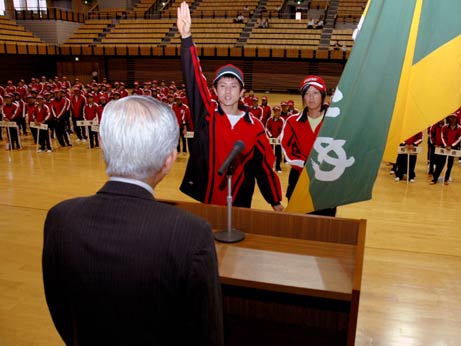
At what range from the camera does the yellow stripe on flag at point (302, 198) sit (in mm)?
2936

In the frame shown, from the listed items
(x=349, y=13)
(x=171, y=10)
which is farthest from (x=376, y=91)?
(x=171, y=10)

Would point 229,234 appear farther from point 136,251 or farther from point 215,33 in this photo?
point 215,33

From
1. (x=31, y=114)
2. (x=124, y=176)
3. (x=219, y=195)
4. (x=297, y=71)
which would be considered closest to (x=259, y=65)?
(x=297, y=71)

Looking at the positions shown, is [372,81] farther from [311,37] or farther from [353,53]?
[311,37]

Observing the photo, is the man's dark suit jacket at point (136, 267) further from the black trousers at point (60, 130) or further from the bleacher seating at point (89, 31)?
the bleacher seating at point (89, 31)

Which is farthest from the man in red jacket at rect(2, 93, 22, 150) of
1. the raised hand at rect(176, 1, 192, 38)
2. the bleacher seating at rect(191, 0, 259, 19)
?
the bleacher seating at rect(191, 0, 259, 19)

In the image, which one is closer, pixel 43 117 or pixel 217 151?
pixel 217 151

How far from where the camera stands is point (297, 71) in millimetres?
22609

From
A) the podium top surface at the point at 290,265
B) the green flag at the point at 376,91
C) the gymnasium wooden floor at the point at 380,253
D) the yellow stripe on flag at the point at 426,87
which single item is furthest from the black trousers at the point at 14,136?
the yellow stripe on flag at the point at 426,87

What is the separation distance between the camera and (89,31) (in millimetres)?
26484

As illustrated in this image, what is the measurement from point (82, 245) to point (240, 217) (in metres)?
1.37

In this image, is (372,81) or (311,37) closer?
(372,81)

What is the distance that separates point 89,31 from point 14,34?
15.6 feet

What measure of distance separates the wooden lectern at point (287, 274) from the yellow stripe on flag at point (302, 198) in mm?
698
